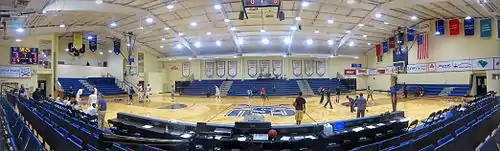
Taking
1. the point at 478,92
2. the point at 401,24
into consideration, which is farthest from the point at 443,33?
the point at 478,92

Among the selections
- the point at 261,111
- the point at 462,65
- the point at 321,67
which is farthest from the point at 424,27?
the point at 261,111

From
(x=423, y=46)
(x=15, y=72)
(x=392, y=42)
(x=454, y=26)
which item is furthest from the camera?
(x=392, y=42)

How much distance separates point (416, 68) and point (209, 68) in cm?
2073

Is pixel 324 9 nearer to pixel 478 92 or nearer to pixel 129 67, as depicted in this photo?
pixel 478 92

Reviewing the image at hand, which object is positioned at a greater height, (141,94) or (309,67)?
(309,67)

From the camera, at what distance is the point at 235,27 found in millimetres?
23375

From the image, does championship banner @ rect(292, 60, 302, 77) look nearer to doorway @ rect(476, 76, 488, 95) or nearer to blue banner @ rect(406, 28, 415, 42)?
blue banner @ rect(406, 28, 415, 42)

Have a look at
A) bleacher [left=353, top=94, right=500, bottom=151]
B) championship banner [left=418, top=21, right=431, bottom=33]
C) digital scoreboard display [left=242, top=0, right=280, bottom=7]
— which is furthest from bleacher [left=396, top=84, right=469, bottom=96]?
digital scoreboard display [left=242, top=0, right=280, bottom=7]

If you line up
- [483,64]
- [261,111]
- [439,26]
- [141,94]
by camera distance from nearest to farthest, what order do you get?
[261,111] < [483,64] < [141,94] < [439,26]

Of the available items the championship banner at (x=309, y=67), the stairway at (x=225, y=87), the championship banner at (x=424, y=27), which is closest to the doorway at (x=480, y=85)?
the championship banner at (x=424, y=27)

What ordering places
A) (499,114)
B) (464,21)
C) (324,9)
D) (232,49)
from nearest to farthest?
1. (499,114)
2. (324,9)
3. (464,21)
4. (232,49)

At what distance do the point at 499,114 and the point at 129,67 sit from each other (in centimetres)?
3026

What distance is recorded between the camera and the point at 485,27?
20766mm

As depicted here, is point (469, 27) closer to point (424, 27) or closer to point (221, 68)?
point (424, 27)
